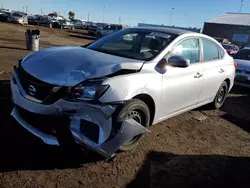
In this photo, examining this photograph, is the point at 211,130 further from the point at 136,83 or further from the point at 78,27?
the point at 78,27

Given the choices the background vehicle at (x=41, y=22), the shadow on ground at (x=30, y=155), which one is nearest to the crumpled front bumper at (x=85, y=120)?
the shadow on ground at (x=30, y=155)

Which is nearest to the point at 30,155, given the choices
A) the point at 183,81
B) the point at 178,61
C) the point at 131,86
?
the point at 131,86

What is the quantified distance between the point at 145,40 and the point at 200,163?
2159 millimetres

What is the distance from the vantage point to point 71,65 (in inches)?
129

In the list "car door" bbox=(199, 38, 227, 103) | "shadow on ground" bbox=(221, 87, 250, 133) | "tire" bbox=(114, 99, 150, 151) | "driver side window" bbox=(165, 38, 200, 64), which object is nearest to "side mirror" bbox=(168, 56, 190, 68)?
"driver side window" bbox=(165, 38, 200, 64)

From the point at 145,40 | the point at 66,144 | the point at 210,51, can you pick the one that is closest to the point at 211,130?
the point at 210,51

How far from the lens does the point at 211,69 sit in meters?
5.07

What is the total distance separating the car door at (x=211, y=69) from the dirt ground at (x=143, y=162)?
851mm

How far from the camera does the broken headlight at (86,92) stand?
3002 mm

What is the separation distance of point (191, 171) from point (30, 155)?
2112 millimetres

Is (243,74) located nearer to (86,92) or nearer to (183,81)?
(183,81)

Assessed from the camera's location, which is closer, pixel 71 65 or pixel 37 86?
pixel 37 86

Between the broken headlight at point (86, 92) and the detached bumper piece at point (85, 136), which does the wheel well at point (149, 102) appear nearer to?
the detached bumper piece at point (85, 136)

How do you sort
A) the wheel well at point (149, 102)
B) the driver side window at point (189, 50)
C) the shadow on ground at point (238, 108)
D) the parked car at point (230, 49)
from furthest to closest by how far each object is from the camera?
the parked car at point (230, 49) → the shadow on ground at point (238, 108) → the driver side window at point (189, 50) → the wheel well at point (149, 102)
